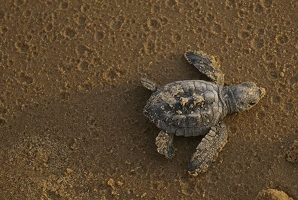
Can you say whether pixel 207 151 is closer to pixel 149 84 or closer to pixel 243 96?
pixel 243 96

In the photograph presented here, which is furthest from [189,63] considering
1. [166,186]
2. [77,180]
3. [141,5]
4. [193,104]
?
[77,180]

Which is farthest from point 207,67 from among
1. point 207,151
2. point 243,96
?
point 207,151

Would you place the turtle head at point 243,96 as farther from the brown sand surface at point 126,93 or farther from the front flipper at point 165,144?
the front flipper at point 165,144

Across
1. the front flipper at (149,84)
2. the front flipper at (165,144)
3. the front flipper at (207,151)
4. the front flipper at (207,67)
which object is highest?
the front flipper at (207,67)

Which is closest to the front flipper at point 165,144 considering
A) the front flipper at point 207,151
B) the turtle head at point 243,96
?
the front flipper at point 207,151

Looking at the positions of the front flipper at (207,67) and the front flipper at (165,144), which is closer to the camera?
the front flipper at (165,144)

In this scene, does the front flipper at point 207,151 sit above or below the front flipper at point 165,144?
above

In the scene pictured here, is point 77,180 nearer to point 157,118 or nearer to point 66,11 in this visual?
point 157,118
